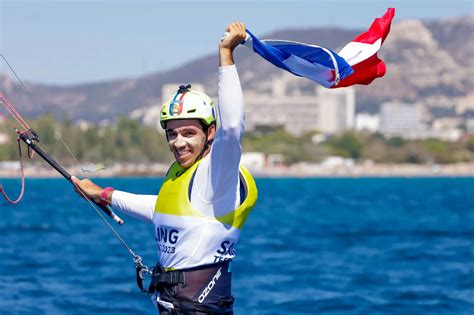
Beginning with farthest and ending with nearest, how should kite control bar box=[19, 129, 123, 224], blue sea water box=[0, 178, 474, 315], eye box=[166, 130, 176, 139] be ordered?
blue sea water box=[0, 178, 474, 315]
kite control bar box=[19, 129, 123, 224]
eye box=[166, 130, 176, 139]

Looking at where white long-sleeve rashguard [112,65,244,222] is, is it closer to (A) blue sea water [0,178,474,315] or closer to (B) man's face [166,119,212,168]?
(B) man's face [166,119,212,168]

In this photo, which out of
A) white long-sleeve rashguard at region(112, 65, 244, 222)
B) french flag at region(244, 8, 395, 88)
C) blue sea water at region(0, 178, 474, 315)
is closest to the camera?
white long-sleeve rashguard at region(112, 65, 244, 222)

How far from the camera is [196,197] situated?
25.2 feet

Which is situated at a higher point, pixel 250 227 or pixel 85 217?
pixel 85 217

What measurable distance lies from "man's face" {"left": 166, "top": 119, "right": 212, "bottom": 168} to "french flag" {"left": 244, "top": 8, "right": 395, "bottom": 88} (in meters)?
0.62

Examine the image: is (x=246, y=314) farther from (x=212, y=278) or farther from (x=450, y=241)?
(x=450, y=241)

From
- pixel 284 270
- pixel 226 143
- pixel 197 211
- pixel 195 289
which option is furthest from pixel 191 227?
pixel 284 270

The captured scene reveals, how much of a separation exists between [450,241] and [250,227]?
10.5 m

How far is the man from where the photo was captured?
7.63 metres

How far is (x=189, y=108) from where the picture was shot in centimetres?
765

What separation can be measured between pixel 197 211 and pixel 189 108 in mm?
649

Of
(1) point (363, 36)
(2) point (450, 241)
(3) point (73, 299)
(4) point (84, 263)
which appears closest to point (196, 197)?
(1) point (363, 36)

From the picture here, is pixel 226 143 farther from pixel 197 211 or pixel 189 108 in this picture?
pixel 197 211

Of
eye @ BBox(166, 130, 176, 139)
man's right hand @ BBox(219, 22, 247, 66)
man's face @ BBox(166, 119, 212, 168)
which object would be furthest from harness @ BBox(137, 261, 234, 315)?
man's right hand @ BBox(219, 22, 247, 66)
